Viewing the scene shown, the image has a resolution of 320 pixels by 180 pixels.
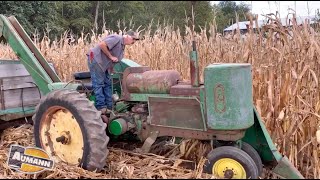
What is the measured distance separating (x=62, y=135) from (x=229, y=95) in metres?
1.72

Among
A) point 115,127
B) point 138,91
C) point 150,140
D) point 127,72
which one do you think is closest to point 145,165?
point 150,140

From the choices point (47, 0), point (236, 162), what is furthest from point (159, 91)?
point (47, 0)

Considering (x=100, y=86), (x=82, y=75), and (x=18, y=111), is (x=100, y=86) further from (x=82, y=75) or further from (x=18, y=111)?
(x=18, y=111)

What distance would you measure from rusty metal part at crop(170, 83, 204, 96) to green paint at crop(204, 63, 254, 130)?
0.17 meters

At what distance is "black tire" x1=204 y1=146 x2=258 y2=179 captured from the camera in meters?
3.39

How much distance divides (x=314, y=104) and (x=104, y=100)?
2247 millimetres

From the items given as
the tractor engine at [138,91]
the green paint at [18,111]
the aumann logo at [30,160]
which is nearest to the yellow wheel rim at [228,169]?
the tractor engine at [138,91]

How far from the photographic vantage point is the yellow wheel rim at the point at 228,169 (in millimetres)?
3422

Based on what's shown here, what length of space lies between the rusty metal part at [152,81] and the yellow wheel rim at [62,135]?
716 mm

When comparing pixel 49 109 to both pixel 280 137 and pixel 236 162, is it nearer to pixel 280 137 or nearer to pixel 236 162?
pixel 236 162

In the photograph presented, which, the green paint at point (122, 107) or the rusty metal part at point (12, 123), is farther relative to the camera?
the rusty metal part at point (12, 123)

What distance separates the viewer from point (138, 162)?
13.3 feet

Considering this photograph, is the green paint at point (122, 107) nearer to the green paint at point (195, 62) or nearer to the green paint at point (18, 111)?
the green paint at point (195, 62)

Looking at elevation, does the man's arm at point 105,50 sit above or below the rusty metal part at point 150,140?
above
